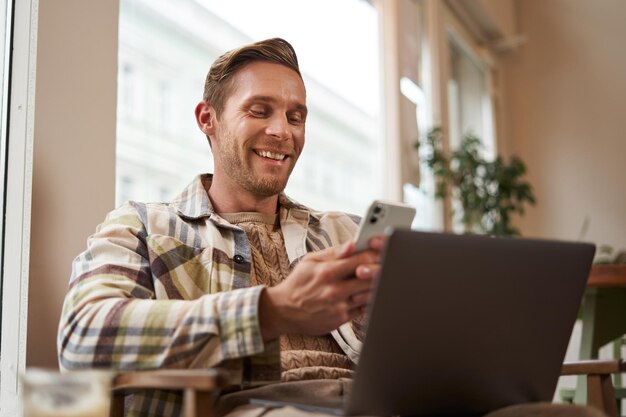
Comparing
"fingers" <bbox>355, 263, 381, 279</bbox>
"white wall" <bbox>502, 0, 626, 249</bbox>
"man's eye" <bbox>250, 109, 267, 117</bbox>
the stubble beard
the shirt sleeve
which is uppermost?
"white wall" <bbox>502, 0, 626, 249</bbox>

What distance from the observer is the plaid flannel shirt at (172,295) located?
124 centimetres

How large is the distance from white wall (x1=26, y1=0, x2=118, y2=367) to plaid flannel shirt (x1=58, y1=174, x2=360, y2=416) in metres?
0.17

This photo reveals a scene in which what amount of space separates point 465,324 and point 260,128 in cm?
76

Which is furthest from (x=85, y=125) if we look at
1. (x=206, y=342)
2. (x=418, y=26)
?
(x=418, y=26)

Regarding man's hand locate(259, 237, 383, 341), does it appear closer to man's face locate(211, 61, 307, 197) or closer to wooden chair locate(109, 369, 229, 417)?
wooden chair locate(109, 369, 229, 417)

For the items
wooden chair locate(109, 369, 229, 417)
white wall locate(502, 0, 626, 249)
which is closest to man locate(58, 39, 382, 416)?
wooden chair locate(109, 369, 229, 417)

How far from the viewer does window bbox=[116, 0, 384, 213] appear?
2.17 m

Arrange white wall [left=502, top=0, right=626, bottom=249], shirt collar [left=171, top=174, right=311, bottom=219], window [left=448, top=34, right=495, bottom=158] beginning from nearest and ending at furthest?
shirt collar [left=171, top=174, right=311, bottom=219]
window [left=448, top=34, right=495, bottom=158]
white wall [left=502, top=0, right=626, bottom=249]

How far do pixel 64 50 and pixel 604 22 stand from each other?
4.68 metres

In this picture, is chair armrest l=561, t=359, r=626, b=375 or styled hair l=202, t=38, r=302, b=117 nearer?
chair armrest l=561, t=359, r=626, b=375

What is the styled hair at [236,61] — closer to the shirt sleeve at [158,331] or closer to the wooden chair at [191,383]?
the shirt sleeve at [158,331]

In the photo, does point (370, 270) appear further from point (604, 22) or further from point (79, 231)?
point (604, 22)

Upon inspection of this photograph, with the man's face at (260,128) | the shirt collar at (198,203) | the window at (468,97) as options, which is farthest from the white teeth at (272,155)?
the window at (468,97)

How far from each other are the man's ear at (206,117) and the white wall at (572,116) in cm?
400
